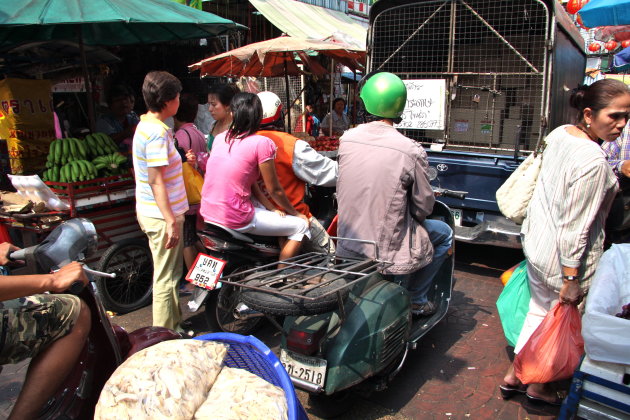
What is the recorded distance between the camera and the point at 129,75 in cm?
864

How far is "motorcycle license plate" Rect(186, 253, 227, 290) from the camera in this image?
3.21 metres

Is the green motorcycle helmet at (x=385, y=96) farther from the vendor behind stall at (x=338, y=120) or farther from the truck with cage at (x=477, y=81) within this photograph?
the vendor behind stall at (x=338, y=120)

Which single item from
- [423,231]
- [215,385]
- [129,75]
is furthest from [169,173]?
[129,75]

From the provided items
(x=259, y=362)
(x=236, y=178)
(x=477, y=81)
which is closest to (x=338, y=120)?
(x=477, y=81)

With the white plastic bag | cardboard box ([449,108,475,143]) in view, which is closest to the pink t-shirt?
the white plastic bag

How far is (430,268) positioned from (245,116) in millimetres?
1651

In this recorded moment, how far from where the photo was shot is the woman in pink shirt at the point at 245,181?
3.26 meters

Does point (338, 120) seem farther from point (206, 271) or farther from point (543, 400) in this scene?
point (543, 400)

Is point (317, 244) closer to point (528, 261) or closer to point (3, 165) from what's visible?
point (528, 261)

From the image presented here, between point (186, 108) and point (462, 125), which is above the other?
point (186, 108)

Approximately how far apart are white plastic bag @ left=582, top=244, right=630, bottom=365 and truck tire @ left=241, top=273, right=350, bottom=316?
1.08 m

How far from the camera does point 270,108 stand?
348 centimetres

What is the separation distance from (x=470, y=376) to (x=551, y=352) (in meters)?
0.74

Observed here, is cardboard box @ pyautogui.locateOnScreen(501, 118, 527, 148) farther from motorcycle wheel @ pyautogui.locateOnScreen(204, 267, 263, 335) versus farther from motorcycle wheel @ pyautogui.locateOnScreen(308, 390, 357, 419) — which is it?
motorcycle wheel @ pyautogui.locateOnScreen(308, 390, 357, 419)
